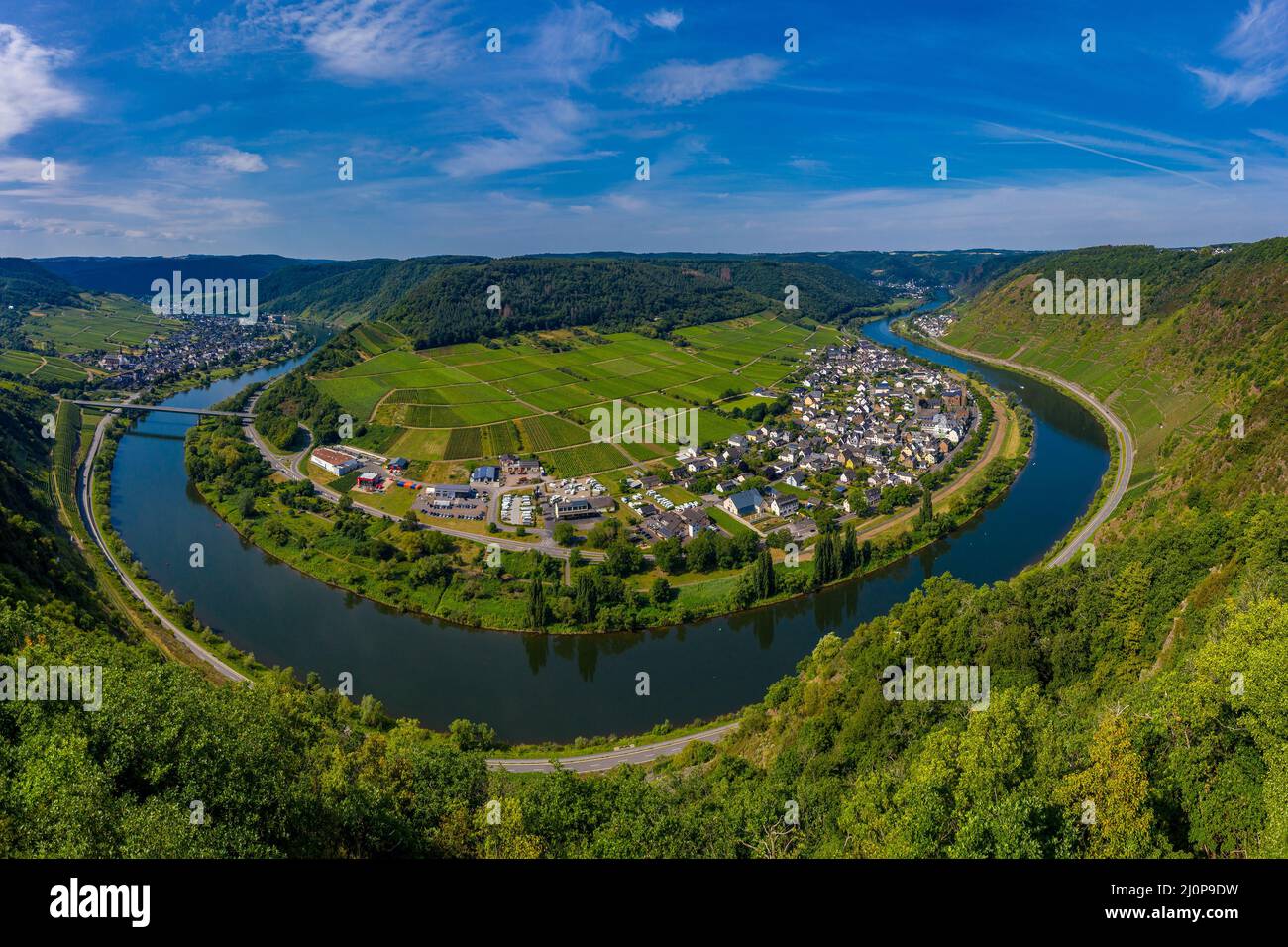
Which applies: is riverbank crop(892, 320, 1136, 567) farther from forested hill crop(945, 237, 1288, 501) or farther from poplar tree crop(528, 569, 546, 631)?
poplar tree crop(528, 569, 546, 631)

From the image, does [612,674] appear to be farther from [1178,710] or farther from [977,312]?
[977,312]

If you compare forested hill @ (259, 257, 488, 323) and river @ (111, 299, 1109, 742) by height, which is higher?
forested hill @ (259, 257, 488, 323)

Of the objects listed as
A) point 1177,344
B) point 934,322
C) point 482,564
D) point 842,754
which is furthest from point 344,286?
point 842,754

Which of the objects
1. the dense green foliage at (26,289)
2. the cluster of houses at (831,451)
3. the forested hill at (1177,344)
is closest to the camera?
the cluster of houses at (831,451)

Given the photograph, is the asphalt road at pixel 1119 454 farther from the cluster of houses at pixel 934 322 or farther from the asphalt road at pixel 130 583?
the asphalt road at pixel 130 583

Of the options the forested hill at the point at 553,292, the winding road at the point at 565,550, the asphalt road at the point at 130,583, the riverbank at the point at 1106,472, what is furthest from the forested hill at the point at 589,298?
the riverbank at the point at 1106,472

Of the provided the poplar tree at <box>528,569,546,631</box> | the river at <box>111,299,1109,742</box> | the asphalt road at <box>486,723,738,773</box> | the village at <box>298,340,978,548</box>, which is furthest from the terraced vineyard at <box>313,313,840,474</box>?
the asphalt road at <box>486,723,738,773</box>
